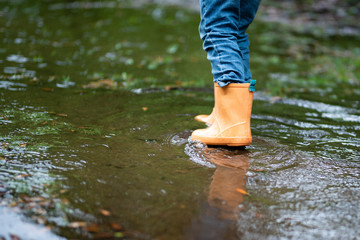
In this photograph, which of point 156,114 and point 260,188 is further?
point 156,114

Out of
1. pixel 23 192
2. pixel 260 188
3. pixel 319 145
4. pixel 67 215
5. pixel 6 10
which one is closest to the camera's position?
pixel 67 215

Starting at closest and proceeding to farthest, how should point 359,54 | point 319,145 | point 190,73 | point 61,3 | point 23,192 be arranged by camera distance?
1. point 23,192
2. point 319,145
3. point 190,73
4. point 359,54
5. point 61,3

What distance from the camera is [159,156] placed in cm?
183

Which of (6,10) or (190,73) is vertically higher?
(6,10)

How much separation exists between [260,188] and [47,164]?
1005mm

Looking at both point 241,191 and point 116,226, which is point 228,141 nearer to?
point 241,191

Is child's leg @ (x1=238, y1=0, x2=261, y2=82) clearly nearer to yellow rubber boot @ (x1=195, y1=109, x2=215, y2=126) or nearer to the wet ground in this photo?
yellow rubber boot @ (x1=195, y1=109, x2=215, y2=126)

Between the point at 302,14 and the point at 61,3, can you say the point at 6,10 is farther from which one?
the point at 302,14

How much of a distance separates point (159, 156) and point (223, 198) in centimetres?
50

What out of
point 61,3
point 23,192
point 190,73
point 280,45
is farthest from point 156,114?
point 61,3

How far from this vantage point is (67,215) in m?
1.25

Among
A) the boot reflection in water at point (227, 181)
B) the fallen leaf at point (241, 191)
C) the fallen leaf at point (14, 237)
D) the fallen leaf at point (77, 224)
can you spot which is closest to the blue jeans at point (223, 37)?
the boot reflection in water at point (227, 181)

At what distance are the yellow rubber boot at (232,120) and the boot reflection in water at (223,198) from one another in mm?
70

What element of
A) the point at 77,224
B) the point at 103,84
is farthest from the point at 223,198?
the point at 103,84
